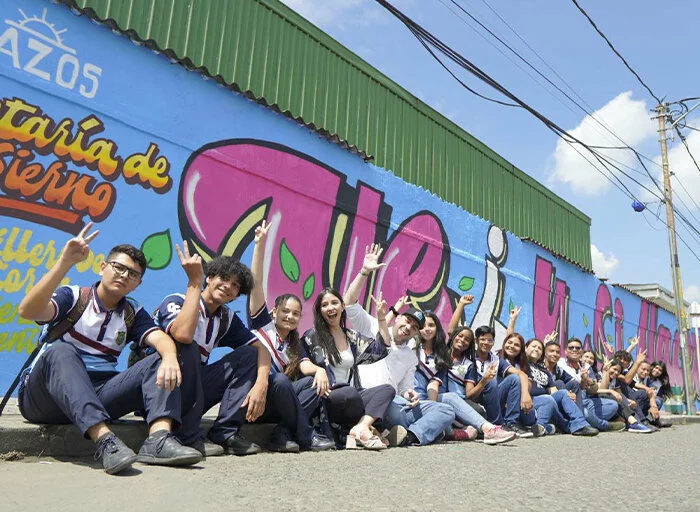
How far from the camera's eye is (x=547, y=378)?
21.7 ft

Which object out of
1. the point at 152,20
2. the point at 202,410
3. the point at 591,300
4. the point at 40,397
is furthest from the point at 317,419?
the point at 591,300

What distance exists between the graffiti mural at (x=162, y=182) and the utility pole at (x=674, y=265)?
7.58m

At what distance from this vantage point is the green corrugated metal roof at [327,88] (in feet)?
18.2

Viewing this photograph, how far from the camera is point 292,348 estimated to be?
4035mm

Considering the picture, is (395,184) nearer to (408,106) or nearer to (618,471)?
(408,106)

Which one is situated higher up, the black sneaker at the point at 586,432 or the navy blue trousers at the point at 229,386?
the navy blue trousers at the point at 229,386

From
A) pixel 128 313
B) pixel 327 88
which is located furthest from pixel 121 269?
pixel 327 88

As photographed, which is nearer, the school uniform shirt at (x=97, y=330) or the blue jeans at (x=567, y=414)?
the school uniform shirt at (x=97, y=330)

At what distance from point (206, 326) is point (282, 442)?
88cm

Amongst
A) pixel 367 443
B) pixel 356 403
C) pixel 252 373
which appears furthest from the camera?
pixel 356 403

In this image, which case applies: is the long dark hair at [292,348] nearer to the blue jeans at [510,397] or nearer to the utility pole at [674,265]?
the blue jeans at [510,397]

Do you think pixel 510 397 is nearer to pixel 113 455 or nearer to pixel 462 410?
pixel 462 410

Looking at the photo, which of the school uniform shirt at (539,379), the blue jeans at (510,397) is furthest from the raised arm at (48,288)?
the school uniform shirt at (539,379)

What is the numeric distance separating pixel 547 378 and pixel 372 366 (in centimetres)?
300
